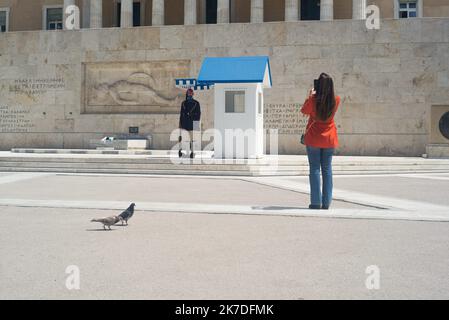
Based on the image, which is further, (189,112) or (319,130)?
(189,112)

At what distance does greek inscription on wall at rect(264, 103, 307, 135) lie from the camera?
28.2 metres

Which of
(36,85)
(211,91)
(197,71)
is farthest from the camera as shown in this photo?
(36,85)

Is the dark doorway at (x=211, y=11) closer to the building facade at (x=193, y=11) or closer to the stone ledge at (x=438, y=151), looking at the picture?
the building facade at (x=193, y=11)

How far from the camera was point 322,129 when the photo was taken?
9258 mm

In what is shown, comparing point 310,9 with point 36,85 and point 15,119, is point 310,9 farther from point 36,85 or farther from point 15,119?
point 15,119

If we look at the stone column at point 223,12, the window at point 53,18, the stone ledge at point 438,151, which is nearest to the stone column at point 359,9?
the stone column at point 223,12

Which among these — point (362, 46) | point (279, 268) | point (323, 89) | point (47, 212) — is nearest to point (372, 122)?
point (362, 46)

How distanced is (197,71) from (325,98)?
2118 centimetres

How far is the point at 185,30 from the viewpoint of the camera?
1182 inches

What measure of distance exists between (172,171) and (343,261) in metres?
14.0

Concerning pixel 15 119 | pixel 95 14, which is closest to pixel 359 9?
pixel 95 14

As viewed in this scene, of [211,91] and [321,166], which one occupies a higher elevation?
[211,91]

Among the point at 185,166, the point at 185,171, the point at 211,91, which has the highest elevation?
the point at 211,91
